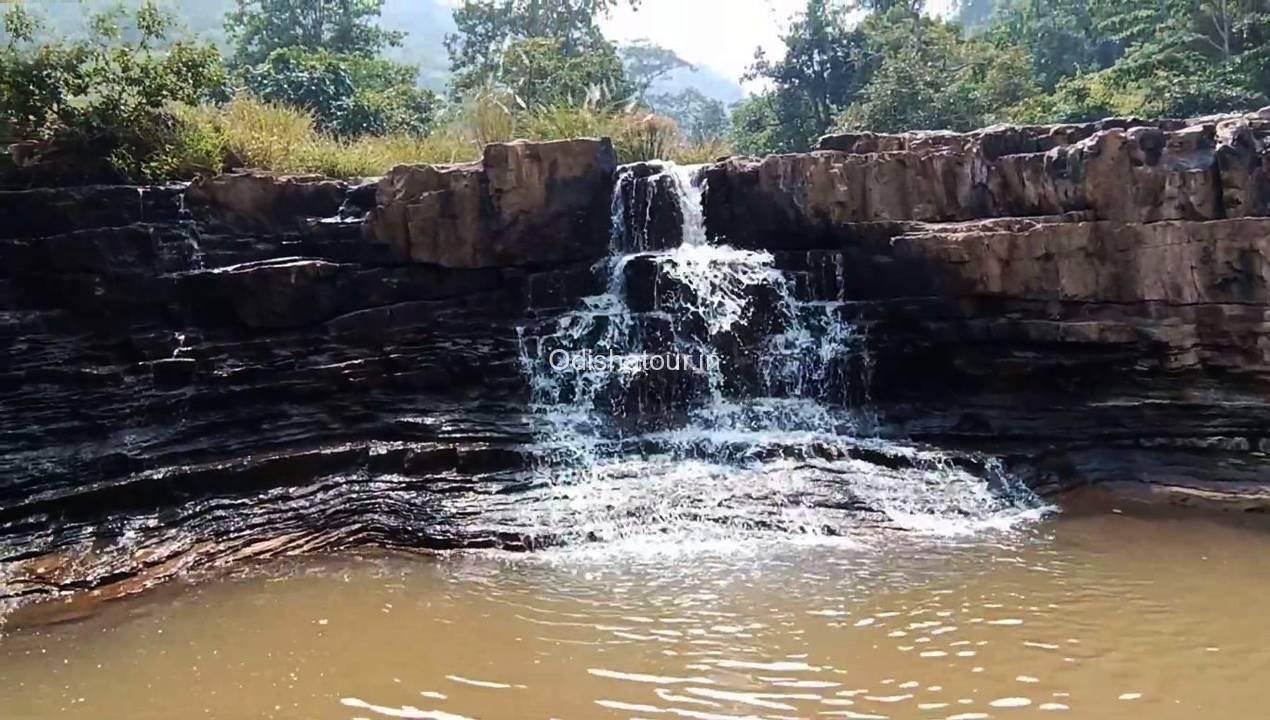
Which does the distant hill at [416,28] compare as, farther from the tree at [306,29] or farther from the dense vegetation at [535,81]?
the dense vegetation at [535,81]

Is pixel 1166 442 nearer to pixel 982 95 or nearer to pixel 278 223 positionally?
pixel 278 223

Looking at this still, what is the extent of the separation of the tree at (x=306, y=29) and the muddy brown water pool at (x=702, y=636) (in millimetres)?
15382

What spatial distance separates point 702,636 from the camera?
4.43 metres

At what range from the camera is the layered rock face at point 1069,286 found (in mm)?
7379

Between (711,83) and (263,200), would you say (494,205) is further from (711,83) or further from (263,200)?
(711,83)

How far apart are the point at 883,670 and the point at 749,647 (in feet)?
2.03

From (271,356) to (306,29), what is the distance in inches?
509

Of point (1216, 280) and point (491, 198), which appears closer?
point (1216, 280)

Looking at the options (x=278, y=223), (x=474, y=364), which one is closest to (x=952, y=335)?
(x=474, y=364)

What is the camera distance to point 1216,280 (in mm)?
7578

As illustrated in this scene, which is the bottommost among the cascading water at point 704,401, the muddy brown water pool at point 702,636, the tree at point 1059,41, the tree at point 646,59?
the muddy brown water pool at point 702,636

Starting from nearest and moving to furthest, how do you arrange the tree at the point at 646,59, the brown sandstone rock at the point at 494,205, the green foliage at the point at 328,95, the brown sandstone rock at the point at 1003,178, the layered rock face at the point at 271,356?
the layered rock face at the point at 271,356 < the brown sandstone rock at the point at 1003,178 < the brown sandstone rock at the point at 494,205 < the green foliage at the point at 328,95 < the tree at the point at 646,59

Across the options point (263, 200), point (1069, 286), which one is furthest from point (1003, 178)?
point (263, 200)

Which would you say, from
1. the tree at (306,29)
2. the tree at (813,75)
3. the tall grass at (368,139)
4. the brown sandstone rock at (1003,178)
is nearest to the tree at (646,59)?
the tree at (813,75)
